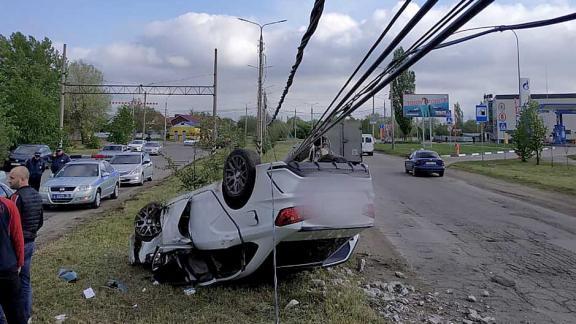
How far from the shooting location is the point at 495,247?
30.3 feet

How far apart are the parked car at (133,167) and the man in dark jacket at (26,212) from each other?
1736 cm

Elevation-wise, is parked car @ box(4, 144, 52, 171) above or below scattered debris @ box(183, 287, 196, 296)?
above

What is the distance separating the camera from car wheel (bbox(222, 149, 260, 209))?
5.32 metres

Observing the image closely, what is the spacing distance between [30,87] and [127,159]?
77.5 ft

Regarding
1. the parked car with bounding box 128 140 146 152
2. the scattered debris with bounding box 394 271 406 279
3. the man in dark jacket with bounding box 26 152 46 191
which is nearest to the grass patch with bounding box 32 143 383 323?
the scattered debris with bounding box 394 271 406 279

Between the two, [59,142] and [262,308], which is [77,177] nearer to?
[262,308]

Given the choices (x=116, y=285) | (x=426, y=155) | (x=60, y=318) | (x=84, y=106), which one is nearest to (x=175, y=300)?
(x=116, y=285)

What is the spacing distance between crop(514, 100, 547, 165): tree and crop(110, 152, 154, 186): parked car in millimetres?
26416

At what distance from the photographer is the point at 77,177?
1548cm

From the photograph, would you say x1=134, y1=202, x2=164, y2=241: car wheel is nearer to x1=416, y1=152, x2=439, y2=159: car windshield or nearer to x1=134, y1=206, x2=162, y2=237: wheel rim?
x1=134, y1=206, x2=162, y2=237: wheel rim

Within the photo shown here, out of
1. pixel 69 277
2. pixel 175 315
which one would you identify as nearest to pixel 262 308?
pixel 175 315

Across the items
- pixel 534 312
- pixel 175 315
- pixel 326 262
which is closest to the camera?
pixel 175 315

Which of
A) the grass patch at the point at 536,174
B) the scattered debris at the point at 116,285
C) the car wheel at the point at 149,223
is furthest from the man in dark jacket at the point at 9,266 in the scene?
the grass patch at the point at 536,174

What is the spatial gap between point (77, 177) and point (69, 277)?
9.64m
